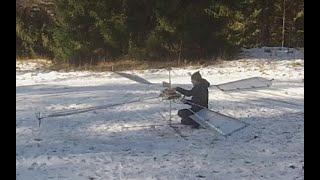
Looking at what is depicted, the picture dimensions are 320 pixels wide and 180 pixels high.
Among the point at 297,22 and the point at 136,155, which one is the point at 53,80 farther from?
the point at 297,22

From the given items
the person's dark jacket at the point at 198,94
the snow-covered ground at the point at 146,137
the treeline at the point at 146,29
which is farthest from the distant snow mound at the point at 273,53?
the person's dark jacket at the point at 198,94

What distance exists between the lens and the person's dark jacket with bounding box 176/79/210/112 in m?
8.81

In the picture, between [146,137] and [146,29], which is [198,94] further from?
[146,29]

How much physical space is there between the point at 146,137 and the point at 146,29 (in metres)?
11.4

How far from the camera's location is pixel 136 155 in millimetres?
7141

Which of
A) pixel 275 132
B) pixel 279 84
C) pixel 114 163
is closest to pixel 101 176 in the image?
pixel 114 163

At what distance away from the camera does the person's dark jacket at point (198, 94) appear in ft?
28.9

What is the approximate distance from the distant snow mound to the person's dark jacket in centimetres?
992

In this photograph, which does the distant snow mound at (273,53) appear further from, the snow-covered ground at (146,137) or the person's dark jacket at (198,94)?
the person's dark jacket at (198,94)

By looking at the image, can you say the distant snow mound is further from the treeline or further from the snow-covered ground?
the snow-covered ground

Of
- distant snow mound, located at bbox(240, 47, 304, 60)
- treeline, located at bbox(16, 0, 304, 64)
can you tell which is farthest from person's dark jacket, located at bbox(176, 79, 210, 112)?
distant snow mound, located at bbox(240, 47, 304, 60)

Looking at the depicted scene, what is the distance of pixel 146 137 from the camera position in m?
8.20

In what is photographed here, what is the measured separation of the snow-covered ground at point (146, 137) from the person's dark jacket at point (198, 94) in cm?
49

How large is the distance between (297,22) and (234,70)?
308 inches
